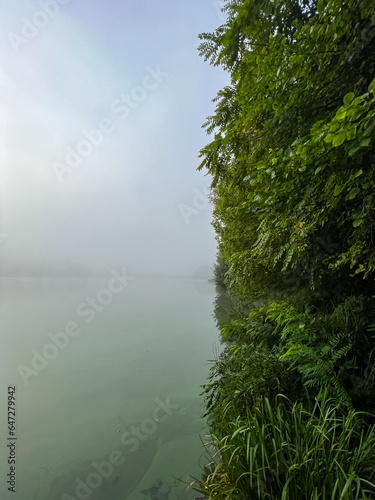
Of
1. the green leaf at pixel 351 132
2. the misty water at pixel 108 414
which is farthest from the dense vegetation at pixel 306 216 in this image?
the misty water at pixel 108 414

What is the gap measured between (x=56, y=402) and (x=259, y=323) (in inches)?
172

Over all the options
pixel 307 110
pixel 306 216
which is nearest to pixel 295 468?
pixel 306 216

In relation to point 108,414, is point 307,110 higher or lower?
higher

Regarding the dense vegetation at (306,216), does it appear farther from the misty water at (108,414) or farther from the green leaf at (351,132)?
the misty water at (108,414)

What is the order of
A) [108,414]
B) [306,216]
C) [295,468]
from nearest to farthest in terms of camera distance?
[295,468]
[306,216]
[108,414]

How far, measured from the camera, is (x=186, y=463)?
314cm

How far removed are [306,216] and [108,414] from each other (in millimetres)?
4641

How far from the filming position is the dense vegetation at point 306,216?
1.38 m

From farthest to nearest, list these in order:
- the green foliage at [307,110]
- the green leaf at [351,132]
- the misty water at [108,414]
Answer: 1. the misty water at [108,414]
2. the green foliage at [307,110]
3. the green leaf at [351,132]

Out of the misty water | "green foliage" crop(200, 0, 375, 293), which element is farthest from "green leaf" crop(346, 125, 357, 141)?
the misty water

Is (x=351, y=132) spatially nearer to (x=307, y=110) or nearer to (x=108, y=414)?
(x=307, y=110)

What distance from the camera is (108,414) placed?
4.35 meters

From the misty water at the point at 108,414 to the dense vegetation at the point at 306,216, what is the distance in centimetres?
111

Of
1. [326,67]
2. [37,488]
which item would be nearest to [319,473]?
[326,67]
